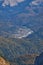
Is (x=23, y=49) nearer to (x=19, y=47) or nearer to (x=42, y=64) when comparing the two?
(x=19, y=47)

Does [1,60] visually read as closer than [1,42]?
Yes

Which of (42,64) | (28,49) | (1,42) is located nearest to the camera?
(42,64)

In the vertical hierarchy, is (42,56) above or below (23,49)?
above

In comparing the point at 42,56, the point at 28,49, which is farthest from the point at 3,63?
the point at 28,49

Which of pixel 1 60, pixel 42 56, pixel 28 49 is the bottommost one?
pixel 28 49

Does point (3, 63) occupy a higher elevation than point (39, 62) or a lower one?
higher

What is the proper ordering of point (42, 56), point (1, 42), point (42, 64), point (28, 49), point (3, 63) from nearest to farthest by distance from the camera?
point (3, 63) < point (42, 64) < point (42, 56) < point (1, 42) < point (28, 49)

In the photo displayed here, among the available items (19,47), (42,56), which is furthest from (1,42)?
(42,56)

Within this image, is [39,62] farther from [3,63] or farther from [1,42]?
[1,42]

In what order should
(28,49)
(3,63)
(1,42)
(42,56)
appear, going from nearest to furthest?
1. (3,63)
2. (42,56)
3. (1,42)
4. (28,49)

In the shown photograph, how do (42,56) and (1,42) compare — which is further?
(1,42)
